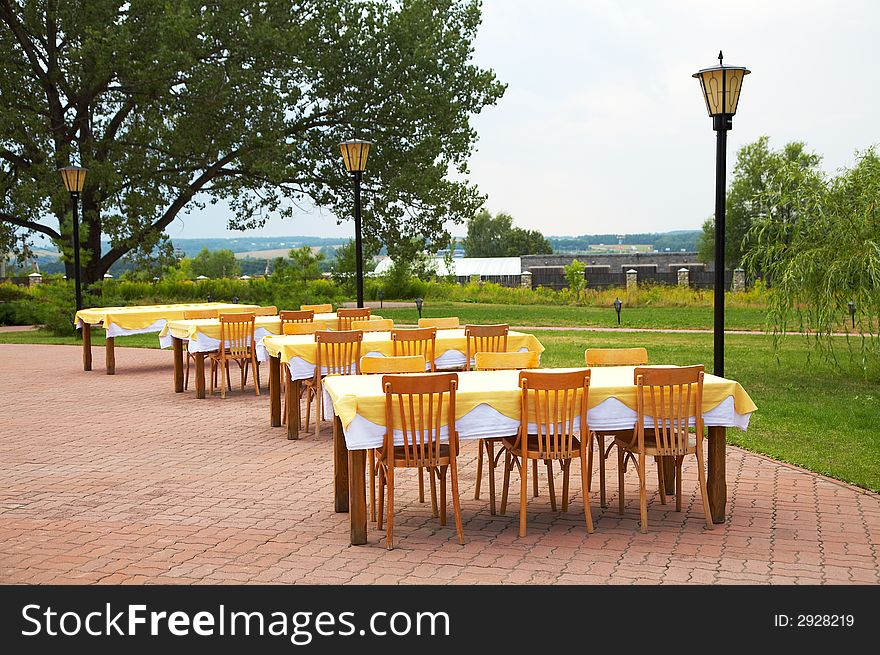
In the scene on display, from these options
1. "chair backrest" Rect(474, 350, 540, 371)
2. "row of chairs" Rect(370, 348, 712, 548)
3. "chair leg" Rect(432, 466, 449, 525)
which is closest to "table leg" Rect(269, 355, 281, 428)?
"chair backrest" Rect(474, 350, 540, 371)

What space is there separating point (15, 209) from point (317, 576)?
2607cm

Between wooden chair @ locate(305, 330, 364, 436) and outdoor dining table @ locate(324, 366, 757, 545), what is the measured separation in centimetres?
355

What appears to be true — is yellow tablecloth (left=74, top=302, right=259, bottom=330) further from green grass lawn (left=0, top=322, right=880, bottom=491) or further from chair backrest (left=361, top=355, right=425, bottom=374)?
chair backrest (left=361, top=355, right=425, bottom=374)

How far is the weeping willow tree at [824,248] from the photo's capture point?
13.6 m

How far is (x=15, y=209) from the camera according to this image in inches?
1139

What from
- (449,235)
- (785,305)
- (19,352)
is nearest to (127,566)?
(785,305)

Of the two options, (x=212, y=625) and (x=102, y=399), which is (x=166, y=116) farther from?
(x=212, y=625)

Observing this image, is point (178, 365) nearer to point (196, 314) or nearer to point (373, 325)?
point (373, 325)

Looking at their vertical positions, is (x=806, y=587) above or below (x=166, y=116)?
below

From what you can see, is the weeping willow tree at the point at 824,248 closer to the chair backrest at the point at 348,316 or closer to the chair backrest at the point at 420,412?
the chair backrest at the point at 348,316

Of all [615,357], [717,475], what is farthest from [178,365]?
[717,475]

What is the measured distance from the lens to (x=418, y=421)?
6785mm

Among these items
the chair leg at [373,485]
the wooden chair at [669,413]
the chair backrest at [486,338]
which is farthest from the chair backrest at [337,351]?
the wooden chair at [669,413]

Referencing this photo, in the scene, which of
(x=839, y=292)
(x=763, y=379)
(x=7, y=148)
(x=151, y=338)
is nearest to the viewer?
(x=839, y=292)
